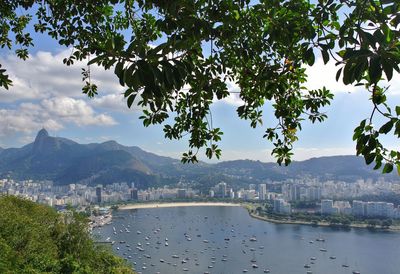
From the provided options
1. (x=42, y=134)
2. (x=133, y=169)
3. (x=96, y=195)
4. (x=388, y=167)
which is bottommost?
(x=96, y=195)

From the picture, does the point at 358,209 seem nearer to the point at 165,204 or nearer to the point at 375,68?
the point at 165,204

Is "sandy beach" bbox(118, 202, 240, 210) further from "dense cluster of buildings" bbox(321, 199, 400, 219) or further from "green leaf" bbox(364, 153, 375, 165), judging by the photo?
"green leaf" bbox(364, 153, 375, 165)

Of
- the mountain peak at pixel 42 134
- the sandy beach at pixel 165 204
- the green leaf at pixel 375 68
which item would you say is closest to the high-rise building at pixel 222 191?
the sandy beach at pixel 165 204

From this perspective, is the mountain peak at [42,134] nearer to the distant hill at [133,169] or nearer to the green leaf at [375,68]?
the distant hill at [133,169]

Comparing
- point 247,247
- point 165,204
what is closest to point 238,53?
point 247,247

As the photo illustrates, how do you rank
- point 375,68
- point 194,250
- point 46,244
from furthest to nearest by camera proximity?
1. point 194,250
2. point 46,244
3. point 375,68

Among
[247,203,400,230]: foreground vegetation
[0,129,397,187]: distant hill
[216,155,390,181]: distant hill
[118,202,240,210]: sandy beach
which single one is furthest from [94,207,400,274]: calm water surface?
[216,155,390,181]: distant hill
